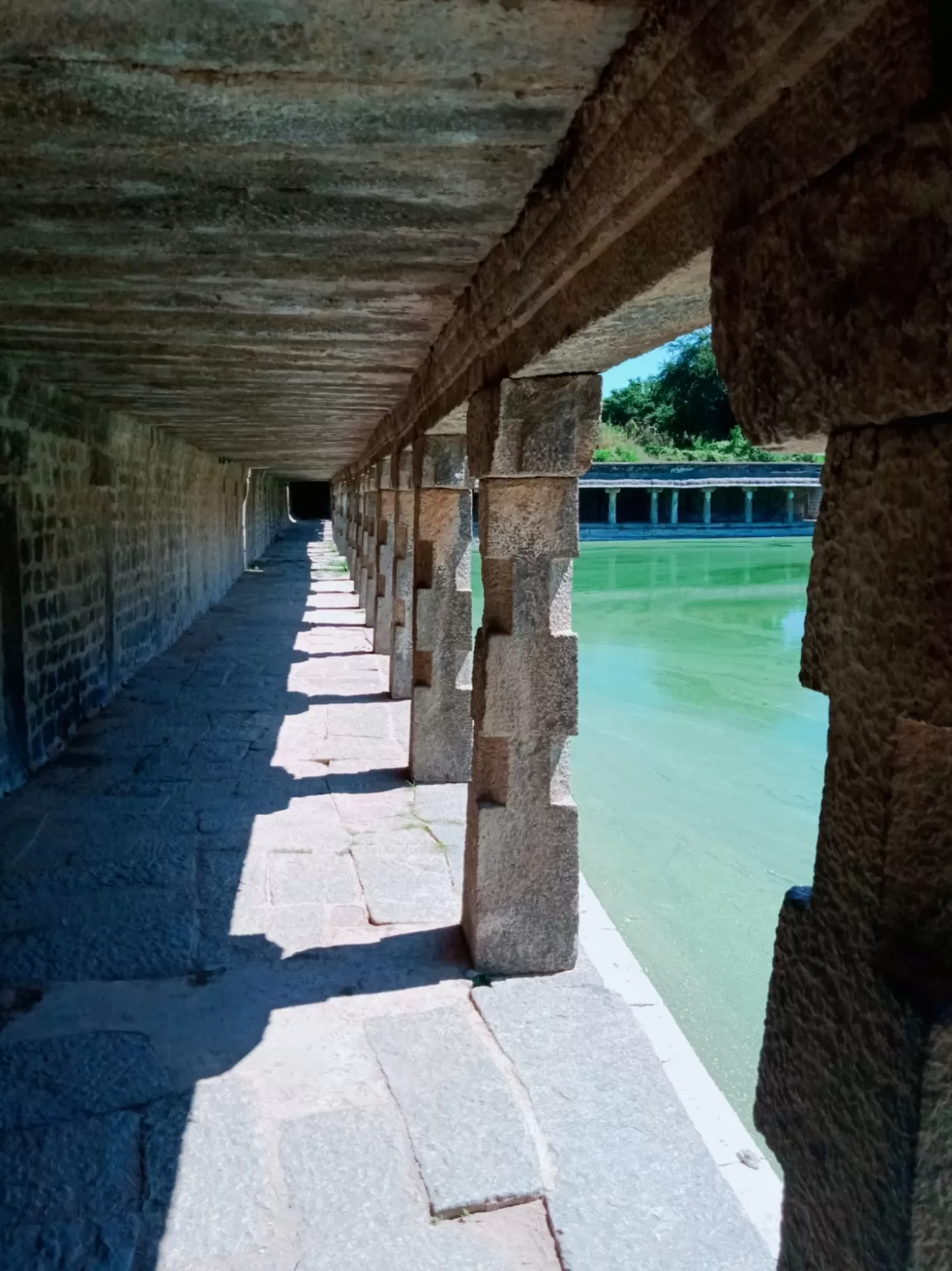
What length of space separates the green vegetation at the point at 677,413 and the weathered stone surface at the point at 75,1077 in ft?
142

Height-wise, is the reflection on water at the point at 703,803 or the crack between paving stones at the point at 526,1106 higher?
the crack between paving stones at the point at 526,1106

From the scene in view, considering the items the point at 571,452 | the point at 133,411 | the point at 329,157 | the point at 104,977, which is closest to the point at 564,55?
the point at 329,157

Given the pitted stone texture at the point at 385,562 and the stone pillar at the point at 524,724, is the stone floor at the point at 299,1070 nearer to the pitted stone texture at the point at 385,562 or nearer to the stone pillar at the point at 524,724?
the stone pillar at the point at 524,724

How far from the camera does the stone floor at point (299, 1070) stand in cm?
228

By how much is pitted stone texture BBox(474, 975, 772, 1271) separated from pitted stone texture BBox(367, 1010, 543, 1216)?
80 millimetres

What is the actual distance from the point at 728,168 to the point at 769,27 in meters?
0.26

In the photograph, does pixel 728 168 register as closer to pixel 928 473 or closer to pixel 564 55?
pixel 564 55

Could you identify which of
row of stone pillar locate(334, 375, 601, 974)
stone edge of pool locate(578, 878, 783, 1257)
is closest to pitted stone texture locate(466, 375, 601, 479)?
row of stone pillar locate(334, 375, 601, 974)

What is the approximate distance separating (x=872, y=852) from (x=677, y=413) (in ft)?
168

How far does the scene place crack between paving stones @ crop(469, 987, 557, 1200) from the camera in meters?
2.50

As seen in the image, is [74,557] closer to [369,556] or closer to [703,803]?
[703,803]

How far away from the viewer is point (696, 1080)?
2936 millimetres

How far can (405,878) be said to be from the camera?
428 cm

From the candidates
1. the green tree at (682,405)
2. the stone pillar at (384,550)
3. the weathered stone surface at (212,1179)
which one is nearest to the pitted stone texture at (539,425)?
the weathered stone surface at (212,1179)
